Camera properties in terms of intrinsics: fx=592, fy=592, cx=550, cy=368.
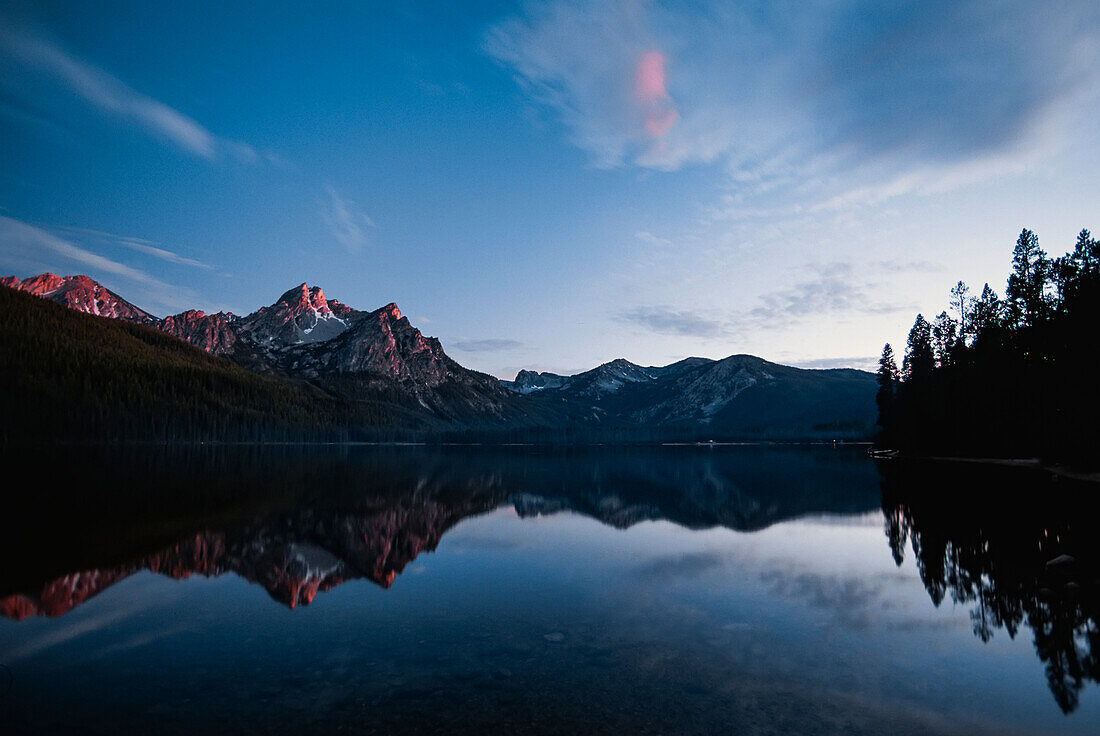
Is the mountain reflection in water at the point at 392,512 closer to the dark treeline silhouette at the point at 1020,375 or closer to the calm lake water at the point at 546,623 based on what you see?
the calm lake water at the point at 546,623

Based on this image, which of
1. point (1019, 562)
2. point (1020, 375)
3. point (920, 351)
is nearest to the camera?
point (1019, 562)

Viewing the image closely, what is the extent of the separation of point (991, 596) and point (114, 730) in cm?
2534

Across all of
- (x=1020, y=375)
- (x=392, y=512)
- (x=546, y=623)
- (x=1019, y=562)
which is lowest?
(x=392, y=512)

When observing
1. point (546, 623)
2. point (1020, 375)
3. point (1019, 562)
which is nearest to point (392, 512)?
point (546, 623)

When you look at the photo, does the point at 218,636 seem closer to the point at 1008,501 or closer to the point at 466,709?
the point at 466,709

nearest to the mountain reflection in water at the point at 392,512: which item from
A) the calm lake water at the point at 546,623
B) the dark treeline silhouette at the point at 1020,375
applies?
the calm lake water at the point at 546,623

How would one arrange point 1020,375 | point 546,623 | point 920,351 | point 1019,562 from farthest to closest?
1. point 920,351
2. point 1020,375
3. point 1019,562
4. point 546,623

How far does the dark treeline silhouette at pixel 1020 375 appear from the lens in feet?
182

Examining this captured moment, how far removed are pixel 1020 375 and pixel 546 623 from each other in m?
79.3

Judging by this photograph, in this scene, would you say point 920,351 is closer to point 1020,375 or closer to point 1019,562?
point 1020,375

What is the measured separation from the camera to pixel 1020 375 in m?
72.4

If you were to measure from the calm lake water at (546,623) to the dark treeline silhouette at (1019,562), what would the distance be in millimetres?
138

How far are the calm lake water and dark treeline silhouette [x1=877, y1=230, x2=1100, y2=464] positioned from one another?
2262cm

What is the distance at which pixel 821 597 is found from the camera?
21.9 meters
